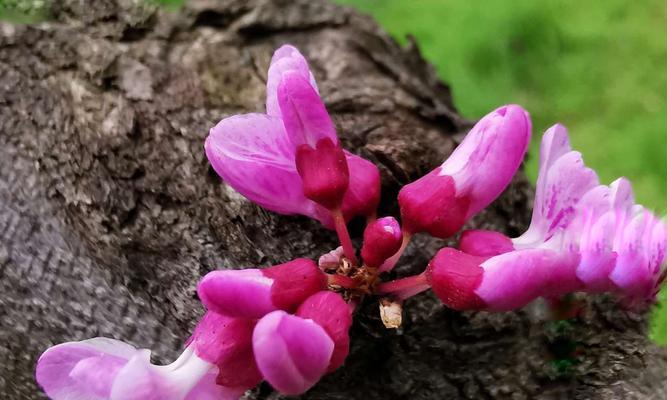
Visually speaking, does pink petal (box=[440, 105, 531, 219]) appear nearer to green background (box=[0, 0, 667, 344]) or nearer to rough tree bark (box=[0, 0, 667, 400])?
rough tree bark (box=[0, 0, 667, 400])

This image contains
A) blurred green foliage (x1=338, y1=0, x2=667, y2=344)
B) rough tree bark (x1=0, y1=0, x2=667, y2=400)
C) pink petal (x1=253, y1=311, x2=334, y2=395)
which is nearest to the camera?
pink petal (x1=253, y1=311, x2=334, y2=395)

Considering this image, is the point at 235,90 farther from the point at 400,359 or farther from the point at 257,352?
the point at 257,352

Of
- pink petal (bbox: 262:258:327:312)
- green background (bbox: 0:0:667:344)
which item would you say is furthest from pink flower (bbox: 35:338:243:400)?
green background (bbox: 0:0:667:344)

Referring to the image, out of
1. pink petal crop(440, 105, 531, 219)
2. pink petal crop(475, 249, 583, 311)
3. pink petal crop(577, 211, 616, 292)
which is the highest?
pink petal crop(440, 105, 531, 219)

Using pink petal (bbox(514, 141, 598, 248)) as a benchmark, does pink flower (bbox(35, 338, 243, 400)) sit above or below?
below

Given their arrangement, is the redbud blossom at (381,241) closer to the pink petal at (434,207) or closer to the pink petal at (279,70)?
the pink petal at (434,207)

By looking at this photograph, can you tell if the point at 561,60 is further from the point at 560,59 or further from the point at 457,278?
the point at 457,278

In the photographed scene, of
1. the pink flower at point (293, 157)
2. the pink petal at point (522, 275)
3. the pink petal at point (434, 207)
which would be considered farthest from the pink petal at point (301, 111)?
the pink petal at point (522, 275)
